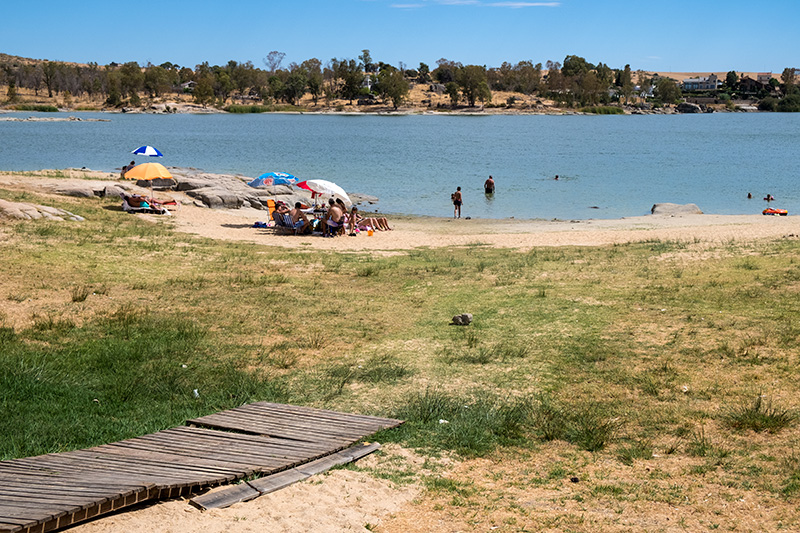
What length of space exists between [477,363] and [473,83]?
180 meters

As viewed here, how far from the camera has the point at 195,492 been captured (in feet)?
20.3

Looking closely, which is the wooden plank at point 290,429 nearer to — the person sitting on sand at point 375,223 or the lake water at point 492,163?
the person sitting on sand at point 375,223

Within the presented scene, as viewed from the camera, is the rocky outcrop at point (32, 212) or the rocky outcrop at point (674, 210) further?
the rocky outcrop at point (674, 210)

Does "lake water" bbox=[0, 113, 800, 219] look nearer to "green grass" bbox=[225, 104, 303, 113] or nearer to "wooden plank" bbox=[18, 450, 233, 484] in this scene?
"wooden plank" bbox=[18, 450, 233, 484]

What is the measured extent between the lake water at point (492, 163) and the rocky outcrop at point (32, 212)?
58.5ft

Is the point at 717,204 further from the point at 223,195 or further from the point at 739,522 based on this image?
the point at 739,522

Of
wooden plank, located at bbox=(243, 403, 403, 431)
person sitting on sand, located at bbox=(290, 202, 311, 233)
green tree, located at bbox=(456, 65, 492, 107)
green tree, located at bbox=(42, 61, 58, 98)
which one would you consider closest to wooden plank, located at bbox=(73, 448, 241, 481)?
wooden plank, located at bbox=(243, 403, 403, 431)

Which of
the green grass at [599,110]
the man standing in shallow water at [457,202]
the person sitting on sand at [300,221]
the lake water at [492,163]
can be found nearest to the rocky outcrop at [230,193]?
the lake water at [492,163]

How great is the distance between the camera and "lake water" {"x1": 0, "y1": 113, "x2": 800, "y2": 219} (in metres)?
41.5

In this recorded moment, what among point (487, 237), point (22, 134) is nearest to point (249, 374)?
point (487, 237)

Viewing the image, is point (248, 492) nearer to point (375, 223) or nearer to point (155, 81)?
point (375, 223)

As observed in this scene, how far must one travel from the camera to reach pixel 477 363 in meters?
10.6

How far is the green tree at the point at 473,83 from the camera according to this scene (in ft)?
598

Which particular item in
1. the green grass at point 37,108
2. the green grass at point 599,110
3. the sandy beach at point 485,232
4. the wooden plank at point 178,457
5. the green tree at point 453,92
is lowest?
the sandy beach at point 485,232
